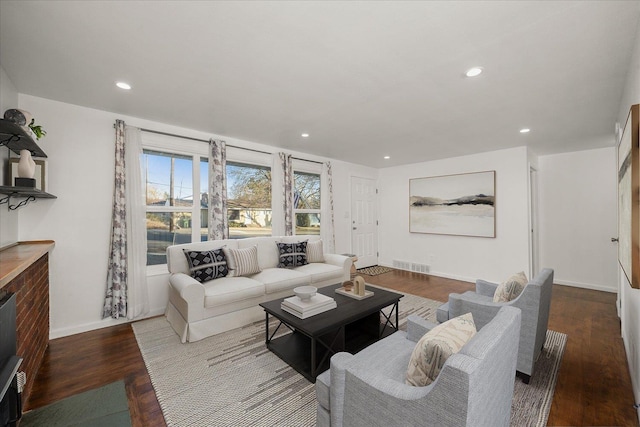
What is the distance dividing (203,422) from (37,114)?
3262mm

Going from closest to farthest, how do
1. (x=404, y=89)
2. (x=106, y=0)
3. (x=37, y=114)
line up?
(x=106, y=0), (x=404, y=89), (x=37, y=114)

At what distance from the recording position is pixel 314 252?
413cm

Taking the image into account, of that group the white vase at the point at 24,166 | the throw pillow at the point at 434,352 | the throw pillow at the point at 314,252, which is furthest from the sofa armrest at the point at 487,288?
the white vase at the point at 24,166

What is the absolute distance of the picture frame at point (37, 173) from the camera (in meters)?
2.25

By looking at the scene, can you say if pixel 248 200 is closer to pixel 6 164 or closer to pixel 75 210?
pixel 75 210

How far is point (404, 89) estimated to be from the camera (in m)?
2.46

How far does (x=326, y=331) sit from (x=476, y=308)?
114 centimetres

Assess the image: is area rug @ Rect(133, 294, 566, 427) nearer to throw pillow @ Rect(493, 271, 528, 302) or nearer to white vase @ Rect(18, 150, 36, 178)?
throw pillow @ Rect(493, 271, 528, 302)

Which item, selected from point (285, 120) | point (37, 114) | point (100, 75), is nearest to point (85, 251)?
point (37, 114)

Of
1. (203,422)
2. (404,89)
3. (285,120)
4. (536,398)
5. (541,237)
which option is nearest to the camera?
(203,422)

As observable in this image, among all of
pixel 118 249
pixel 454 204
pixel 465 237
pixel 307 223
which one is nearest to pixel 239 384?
pixel 118 249

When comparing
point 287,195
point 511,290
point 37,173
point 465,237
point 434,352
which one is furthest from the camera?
point 465,237

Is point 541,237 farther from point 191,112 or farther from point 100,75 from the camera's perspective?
point 100,75

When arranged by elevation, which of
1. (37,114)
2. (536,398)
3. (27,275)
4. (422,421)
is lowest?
(536,398)
